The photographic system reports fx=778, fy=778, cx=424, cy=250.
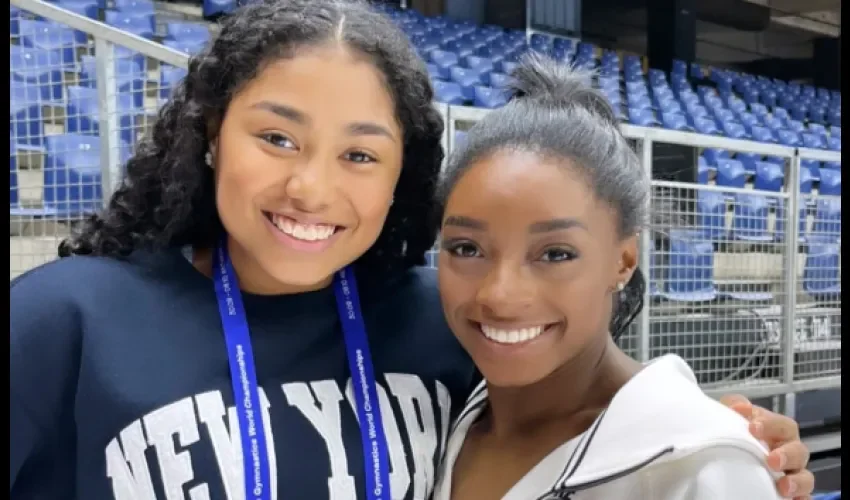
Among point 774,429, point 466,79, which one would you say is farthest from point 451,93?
point 774,429

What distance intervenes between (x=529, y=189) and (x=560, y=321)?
173 mm

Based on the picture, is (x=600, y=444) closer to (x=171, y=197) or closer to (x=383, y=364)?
(x=383, y=364)

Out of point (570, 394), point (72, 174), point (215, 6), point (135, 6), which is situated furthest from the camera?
point (215, 6)

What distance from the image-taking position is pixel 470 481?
3.50 ft

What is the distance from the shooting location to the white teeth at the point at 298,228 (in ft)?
3.38

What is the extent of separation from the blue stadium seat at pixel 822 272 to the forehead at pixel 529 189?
3.44 metres

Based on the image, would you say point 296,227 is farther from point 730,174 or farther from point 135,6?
point 730,174

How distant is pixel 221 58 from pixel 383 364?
0.49 metres

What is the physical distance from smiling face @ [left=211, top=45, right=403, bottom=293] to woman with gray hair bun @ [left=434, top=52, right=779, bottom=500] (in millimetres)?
126

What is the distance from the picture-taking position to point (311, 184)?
99 centimetres

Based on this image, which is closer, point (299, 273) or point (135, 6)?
point (299, 273)

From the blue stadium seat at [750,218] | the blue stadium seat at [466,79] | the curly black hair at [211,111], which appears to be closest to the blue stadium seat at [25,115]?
the curly black hair at [211,111]

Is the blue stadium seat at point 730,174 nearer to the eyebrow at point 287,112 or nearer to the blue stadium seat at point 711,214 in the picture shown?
the blue stadium seat at point 711,214

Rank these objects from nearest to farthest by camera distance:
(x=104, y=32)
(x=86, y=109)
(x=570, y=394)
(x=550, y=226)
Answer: (x=550, y=226), (x=570, y=394), (x=104, y=32), (x=86, y=109)
